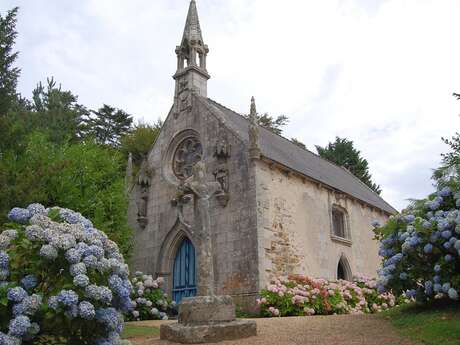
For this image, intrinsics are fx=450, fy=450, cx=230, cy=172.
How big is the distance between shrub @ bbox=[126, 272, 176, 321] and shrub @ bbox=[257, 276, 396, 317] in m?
3.28

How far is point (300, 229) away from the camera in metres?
15.4

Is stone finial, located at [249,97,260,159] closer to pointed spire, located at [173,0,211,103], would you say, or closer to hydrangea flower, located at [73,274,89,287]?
pointed spire, located at [173,0,211,103]

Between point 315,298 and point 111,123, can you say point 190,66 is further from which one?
point 111,123

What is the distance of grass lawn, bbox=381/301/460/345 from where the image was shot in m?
6.28

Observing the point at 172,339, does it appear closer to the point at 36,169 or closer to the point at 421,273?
the point at 421,273

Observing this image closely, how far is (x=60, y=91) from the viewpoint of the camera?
92.3 feet

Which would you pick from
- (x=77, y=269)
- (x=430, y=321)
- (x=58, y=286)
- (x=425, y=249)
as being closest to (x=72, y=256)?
(x=77, y=269)

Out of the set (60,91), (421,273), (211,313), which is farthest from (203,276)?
(60,91)

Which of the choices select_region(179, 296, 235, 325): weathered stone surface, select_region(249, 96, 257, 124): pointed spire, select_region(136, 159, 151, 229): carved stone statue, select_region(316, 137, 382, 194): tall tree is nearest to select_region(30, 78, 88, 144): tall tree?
select_region(136, 159, 151, 229): carved stone statue

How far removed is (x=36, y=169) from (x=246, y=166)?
639 cm

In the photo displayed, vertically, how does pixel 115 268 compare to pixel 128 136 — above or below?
below

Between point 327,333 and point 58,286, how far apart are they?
4427 millimetres

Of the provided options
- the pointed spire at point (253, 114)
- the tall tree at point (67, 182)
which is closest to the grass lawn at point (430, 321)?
the tall tree at point (67, 182)

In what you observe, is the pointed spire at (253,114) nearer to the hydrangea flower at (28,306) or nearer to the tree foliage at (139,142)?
the hydrangea flower at (28,306)
